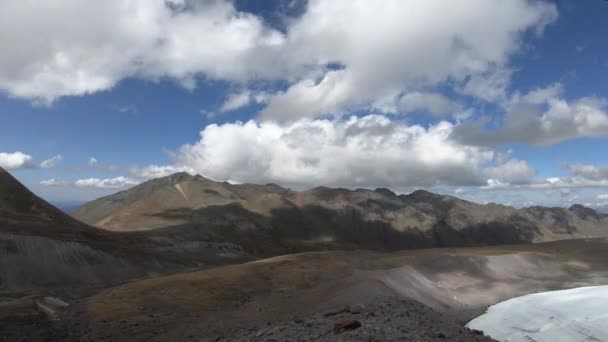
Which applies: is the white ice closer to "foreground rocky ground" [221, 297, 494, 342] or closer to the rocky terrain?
the rocky terrain

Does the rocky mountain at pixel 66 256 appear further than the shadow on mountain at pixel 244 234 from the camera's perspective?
No

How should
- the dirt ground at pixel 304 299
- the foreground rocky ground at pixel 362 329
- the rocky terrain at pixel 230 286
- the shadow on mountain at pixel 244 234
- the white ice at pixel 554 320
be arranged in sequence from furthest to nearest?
the shadow on mountain at pixel 244 234, the rocky terrain at pixel 230 286, the dirt ground at pixel 304 299, the white ice at pixel 554 320, the foreground rocky ground at pixel 362 329

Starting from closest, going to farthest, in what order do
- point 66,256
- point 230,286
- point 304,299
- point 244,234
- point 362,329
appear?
1. point 362,329
2. point 304,299
3. point 230,286
4. point 66,256
5. point 244,234

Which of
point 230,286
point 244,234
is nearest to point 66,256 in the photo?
point 230,286

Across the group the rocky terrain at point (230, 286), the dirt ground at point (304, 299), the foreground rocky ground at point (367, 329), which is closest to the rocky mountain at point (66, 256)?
the rocky terrain at point (230, 286)

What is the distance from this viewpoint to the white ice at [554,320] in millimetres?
17859

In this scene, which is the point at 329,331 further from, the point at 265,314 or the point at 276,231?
the point at 276,231

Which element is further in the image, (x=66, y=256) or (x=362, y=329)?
(x=66, y=256)

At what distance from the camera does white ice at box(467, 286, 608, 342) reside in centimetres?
1786

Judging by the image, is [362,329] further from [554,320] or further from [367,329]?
[554,320]

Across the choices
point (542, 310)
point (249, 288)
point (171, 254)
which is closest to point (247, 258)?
point (171, 254)

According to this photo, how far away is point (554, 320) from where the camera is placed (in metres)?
19.9

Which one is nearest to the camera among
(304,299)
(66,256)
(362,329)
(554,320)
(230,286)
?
(362,329)

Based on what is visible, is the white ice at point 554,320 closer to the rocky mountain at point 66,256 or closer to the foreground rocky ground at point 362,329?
the foreground rocky ground at point 362,329
